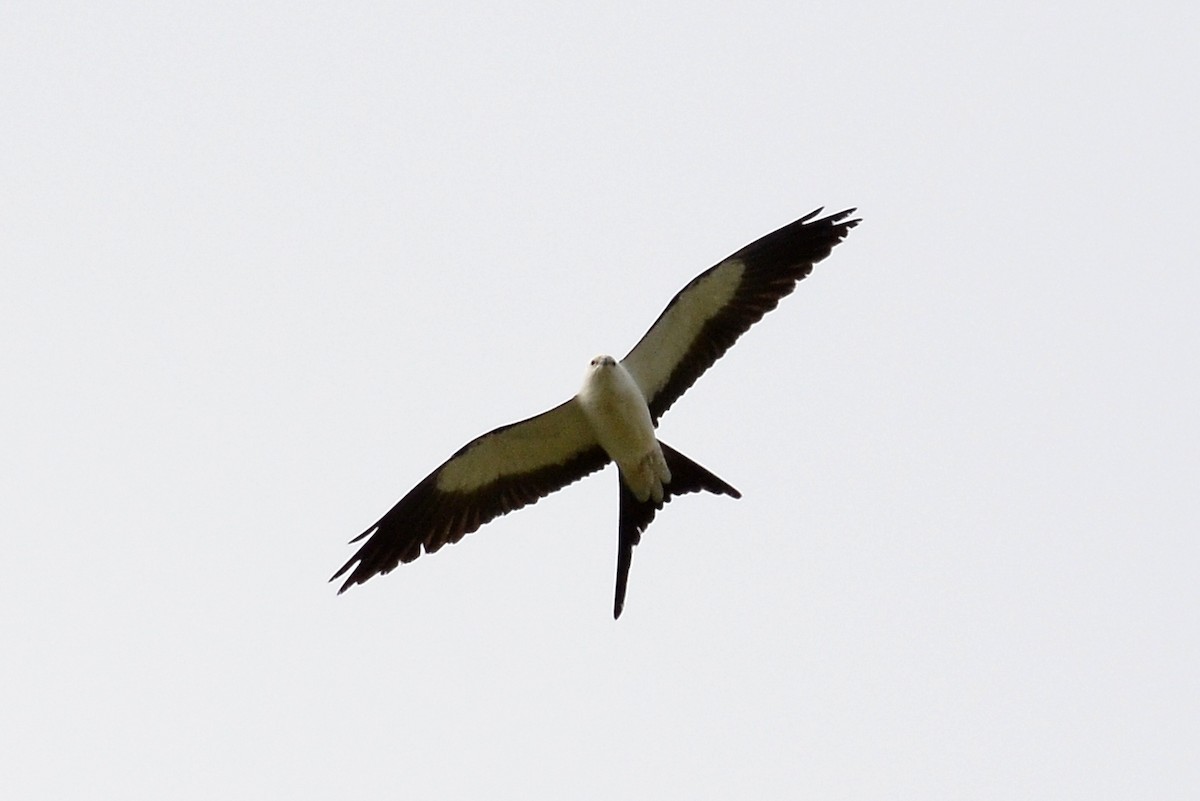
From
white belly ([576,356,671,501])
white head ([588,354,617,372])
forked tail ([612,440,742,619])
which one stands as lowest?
forked tail ([612,440,742,619])

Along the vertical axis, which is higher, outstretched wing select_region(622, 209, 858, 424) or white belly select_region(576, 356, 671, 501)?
outstretched wing select_region(622, 209, 858, 424)

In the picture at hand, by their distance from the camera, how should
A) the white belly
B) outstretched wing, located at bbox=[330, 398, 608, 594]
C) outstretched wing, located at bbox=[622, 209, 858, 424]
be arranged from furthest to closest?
outstretched wing, located at bbox=[330, 398, 608, 594] → outstretched wing, located at bbox=[622, 209, 858, 424] → the white belly

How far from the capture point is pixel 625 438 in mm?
10461

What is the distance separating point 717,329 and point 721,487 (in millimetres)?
1241

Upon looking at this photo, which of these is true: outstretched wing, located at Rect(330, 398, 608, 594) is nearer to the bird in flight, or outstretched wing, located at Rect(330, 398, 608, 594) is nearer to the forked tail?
the bird in flight

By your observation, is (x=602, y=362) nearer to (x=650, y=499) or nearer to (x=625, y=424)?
(x=625, y=424)

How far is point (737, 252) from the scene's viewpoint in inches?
Result: 421

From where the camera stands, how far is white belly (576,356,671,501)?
10.3 metres

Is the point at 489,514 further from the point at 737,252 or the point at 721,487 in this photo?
the point at 737,252

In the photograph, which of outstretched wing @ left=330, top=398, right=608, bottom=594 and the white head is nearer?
the white head

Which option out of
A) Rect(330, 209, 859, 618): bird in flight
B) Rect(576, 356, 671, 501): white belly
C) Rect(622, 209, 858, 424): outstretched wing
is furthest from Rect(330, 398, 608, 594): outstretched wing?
Rect(622, 209, 858, 424): outstretched wing

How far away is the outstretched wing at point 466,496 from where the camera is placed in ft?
36.0

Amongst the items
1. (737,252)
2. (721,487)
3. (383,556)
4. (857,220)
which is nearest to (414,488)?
(383,556)

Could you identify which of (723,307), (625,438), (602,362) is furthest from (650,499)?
(723,307)
